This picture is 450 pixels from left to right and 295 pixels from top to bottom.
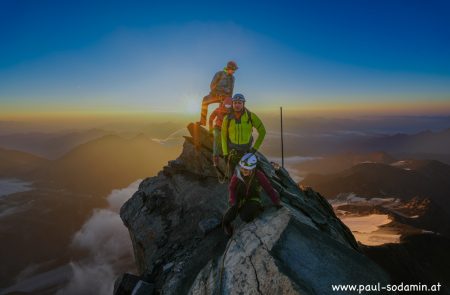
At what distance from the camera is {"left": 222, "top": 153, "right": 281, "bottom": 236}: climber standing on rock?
11.0 m

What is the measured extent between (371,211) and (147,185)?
15757 centimetres

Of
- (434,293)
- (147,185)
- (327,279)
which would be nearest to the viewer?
(327,279)

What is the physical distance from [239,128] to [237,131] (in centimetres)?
16

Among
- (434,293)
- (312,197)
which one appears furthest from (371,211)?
(312,197)

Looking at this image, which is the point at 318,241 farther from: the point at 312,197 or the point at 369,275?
the point at 312,197

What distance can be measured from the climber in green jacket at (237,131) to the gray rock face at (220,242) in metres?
2.97

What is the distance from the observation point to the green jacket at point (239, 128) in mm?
12250

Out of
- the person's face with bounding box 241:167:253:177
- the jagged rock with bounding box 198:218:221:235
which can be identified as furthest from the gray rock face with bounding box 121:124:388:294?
the person's face with bounding box 241:167:253:177

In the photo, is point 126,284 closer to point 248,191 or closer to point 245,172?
point 248,191

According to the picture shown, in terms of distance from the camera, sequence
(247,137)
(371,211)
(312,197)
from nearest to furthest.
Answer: (247,137), (312,197), (371,211)

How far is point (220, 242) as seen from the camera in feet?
45.0

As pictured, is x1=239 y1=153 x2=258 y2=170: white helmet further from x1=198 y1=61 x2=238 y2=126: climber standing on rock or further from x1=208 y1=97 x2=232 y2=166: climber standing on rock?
x1=198 y1=61 x2=238 y2=126: climber standing on rock

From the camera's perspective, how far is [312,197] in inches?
816

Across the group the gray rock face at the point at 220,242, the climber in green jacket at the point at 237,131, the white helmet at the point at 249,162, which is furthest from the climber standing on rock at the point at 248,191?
the climber in green jacket at the point at 237,131
